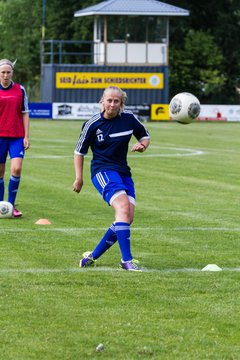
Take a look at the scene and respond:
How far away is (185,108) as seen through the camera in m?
12.9

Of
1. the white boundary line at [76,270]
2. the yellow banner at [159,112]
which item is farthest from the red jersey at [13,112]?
the yellow banner at [159,112]

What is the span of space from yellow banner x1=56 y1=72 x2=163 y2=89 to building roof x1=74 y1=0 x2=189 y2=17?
384cm

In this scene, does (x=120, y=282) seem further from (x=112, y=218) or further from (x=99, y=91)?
(x=99, y=91)

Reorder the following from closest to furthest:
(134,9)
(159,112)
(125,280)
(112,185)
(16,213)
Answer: (125,280)
(112,185)
(16,213)
(159,112)
(134,9)

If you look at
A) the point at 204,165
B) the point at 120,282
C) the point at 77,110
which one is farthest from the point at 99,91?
the point at 120,282

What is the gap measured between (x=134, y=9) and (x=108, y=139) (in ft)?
176

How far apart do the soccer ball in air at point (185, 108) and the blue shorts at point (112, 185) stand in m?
2.05

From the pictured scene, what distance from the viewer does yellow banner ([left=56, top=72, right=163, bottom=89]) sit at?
203 feet

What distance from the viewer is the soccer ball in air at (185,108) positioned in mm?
12830

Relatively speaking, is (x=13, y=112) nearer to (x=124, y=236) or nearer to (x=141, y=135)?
(x=141, y=135)

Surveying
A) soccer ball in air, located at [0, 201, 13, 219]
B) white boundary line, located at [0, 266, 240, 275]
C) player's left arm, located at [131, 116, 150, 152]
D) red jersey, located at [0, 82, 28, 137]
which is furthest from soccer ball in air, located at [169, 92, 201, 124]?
soccer ball in air, located at [0, 201, 13, 219]

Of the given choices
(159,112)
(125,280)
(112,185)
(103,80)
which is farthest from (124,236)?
(103,80)

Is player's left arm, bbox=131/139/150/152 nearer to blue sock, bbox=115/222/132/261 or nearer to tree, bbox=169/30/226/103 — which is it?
blue sock, bbox=115/222/132/261

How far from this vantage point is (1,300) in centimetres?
898
